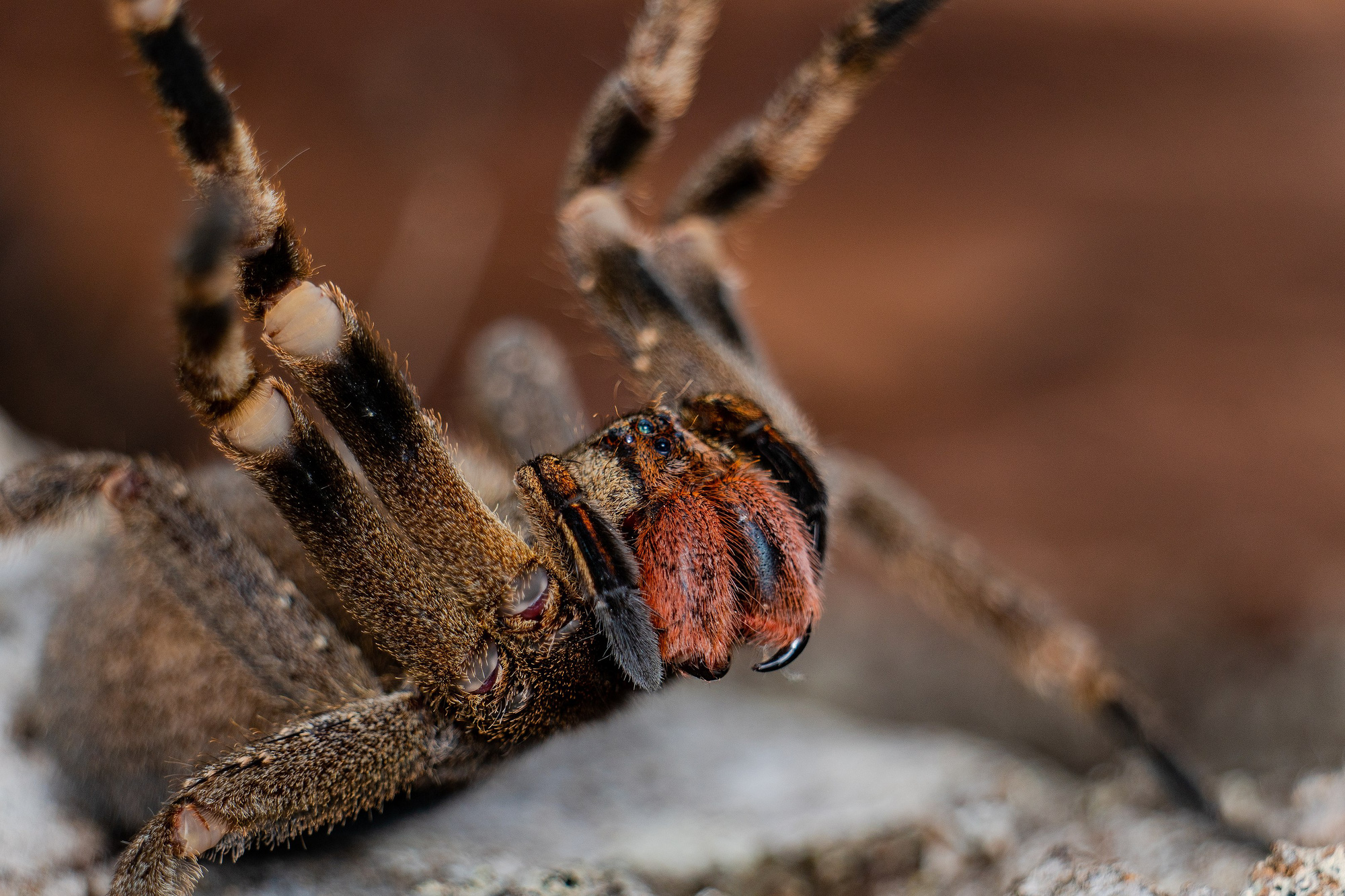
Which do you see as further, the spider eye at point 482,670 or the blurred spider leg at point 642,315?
the blurred spider leg at point 642,315

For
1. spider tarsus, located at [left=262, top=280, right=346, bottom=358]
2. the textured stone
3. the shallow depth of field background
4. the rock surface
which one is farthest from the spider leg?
the shallow depth of field background

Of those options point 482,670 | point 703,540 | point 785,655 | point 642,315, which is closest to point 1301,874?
point 785,655

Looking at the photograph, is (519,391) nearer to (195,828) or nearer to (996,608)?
(996,608)

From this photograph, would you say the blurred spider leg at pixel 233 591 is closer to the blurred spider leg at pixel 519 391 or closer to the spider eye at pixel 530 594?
the spider eye at pixel 530 594

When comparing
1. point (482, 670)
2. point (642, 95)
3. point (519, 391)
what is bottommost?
point (519, 391)

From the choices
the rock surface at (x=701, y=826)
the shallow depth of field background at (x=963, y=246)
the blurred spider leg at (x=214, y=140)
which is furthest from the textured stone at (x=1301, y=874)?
the blurred spider leg at (x=214, y=140)

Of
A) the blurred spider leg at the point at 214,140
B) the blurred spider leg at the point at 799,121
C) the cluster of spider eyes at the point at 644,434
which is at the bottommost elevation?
the cluster of spider eyes at the point at 644,434
